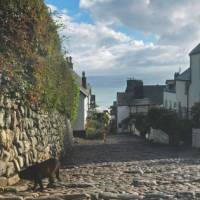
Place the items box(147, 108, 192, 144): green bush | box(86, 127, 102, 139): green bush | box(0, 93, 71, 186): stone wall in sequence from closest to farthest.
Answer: box(0, 93, 71, 186): stone wall
box(147, 108, 192, 144): green bush
box(86, 127, 102, 139): green bush

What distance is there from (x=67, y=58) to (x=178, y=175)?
921 centimetres

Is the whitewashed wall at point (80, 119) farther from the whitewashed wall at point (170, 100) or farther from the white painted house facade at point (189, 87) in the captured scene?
the whitewashed wall at point (170, 100)

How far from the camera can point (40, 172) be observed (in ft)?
37.0

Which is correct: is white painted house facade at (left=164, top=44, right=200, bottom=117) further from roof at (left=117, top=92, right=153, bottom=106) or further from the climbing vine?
the climbing vine

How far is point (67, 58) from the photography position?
21781 millimetres

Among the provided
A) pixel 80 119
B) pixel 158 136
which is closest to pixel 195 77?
pixel 80 119

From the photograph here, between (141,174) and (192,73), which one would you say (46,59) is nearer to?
(141,174)

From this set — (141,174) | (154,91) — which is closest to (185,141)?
(141,174)

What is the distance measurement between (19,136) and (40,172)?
135 cm

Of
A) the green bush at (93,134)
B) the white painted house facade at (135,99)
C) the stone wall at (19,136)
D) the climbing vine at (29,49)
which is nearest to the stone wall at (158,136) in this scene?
the green bush at (93,134)

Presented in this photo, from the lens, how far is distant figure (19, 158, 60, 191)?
1112cm

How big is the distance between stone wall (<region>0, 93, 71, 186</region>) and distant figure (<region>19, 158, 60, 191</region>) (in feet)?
0.84

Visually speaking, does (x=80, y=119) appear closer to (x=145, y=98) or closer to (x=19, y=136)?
(x=145, y=98)

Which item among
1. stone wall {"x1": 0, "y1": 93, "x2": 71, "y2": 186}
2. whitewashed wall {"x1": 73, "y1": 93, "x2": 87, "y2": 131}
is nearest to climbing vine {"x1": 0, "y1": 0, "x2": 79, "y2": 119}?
stone wall {"x1": 0, "y1": 93, "x2": 71, "y2": 186}
